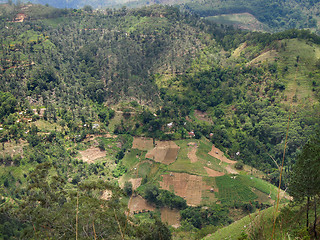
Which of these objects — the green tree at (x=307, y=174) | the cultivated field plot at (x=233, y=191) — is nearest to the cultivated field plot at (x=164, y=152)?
the cultivated field plot at (x=233, y=191)

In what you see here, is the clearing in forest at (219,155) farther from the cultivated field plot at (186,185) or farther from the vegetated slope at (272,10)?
the vegetated slope at (272,10)

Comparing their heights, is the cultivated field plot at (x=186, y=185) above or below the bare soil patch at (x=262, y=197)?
below

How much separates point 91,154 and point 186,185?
18774 mm

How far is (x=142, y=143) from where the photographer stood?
2224 inches

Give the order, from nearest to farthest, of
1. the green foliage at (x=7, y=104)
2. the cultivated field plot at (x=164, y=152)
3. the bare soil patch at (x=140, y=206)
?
the bare soil patch at (x=140, y=206)
the green foliage at (x=7, y=104)
the cultivated field plot at (x=164, y=152)

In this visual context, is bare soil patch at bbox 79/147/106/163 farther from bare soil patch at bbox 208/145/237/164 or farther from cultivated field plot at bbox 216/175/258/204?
cultivated field plot at bbox 216/175/258/204

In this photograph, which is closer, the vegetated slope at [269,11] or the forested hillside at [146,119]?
the forested hillside at [146,119]

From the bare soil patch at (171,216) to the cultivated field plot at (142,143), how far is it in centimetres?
1526

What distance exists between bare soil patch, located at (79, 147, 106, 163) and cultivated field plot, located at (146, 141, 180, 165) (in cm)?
888

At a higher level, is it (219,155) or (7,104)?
(7,104)

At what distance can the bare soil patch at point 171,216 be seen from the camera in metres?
39.9

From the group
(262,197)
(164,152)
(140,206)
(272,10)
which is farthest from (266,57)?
(272,10)

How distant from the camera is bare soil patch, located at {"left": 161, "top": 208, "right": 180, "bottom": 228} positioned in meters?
39.9

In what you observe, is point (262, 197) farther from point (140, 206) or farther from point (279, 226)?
point (279, 226)
